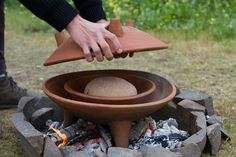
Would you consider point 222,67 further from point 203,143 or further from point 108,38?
point 108,38

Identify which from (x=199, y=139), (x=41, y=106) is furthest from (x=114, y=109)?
(x=41, y=106)

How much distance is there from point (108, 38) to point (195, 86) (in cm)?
143

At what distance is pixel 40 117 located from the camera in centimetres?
231

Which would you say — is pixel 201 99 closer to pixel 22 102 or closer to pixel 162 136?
pixel 162 136

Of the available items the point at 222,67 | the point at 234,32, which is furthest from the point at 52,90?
the point at 234,32

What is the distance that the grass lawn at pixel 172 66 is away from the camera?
2.68 metres

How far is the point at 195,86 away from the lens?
10.4 feet

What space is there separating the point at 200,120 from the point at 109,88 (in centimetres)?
45

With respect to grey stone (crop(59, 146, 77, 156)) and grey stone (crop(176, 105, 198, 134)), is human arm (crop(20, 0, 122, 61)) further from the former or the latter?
grey stone (crop(176, 105, 198, 134))

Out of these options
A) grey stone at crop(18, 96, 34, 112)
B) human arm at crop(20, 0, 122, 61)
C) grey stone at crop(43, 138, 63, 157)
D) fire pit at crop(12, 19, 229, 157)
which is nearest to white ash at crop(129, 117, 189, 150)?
fire pit at crop(12, 19, 229, 157)

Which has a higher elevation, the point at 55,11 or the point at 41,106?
the point at 55,11

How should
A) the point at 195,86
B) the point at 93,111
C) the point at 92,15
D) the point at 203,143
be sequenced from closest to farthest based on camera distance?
the point at 93,111 → the point at 203,143 → the point at 92,15 → the point at 195,86

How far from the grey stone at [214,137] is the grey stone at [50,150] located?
654mm

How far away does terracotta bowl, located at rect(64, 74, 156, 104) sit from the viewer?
1.93 metres
